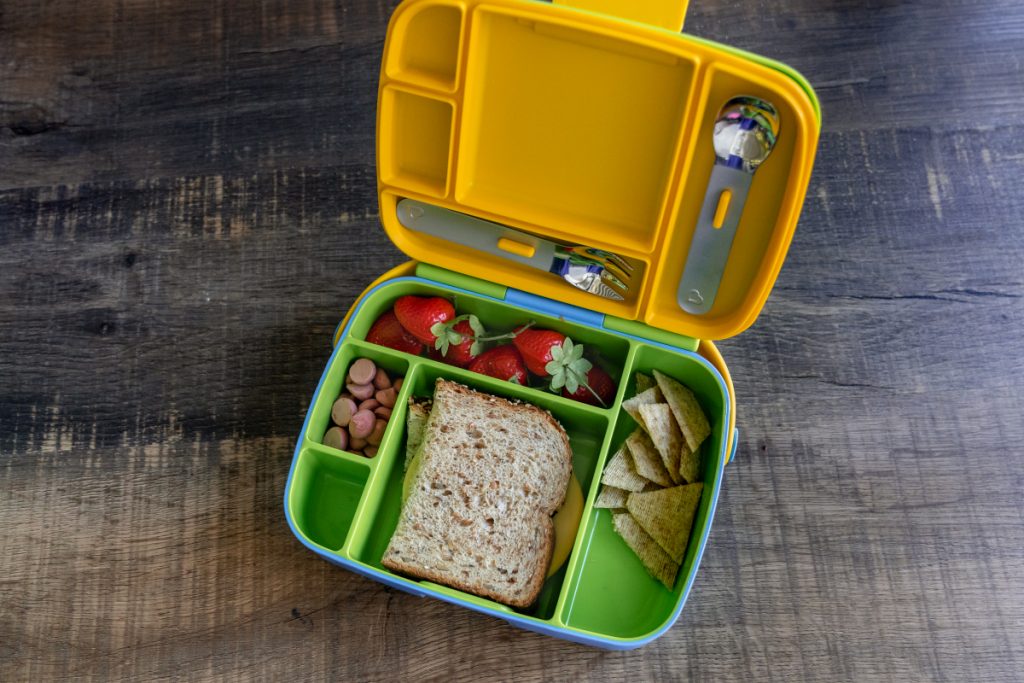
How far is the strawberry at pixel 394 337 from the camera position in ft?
5.03

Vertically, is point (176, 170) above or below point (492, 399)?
above

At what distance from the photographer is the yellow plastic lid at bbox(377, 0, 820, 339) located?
1.08m

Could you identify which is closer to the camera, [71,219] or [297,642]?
[297,642]

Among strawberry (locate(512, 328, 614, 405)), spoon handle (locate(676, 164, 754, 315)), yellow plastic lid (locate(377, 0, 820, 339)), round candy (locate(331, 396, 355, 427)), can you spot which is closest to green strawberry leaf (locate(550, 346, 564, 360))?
strawberry (locate(512, 328, 614, 405))

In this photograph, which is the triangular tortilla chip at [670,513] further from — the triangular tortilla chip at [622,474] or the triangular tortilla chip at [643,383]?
the triangular tortilla chip at [643,383]

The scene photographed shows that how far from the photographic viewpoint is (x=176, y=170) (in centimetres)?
182

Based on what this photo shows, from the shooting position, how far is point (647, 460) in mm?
1459

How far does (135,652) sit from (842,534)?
1315 mm

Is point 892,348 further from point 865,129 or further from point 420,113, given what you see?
point 420,113

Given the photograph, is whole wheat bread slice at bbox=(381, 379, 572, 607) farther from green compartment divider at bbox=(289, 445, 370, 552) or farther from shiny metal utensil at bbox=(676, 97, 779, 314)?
→ shiny metal utensil at bbox=(676, 97, 779, 314)

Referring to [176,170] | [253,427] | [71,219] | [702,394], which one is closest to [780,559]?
[702,394]

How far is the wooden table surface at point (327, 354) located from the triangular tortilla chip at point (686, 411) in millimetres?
239

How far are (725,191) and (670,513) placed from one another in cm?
55

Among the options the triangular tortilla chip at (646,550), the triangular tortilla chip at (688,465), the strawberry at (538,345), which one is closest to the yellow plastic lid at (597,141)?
the strawberry at (538,345)
